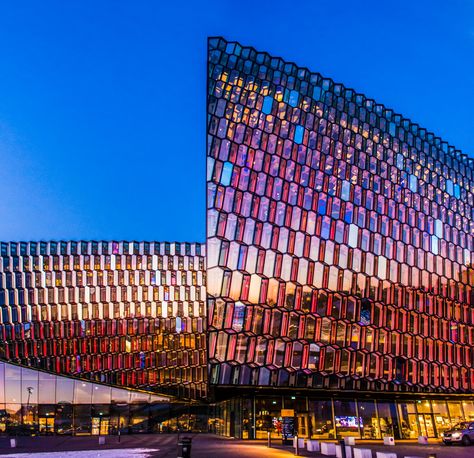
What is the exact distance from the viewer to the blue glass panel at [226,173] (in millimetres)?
37500

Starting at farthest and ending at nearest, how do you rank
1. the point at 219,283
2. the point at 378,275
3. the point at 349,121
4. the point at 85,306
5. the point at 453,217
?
the point at 85,306, the point at 453,217, the point at 349,121, the point at 378,275, the point at 219,283

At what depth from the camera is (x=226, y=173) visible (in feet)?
124

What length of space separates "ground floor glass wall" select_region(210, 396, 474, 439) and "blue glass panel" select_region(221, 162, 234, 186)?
14935 millimetres

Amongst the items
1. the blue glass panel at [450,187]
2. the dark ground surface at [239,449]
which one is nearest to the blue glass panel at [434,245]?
the blue glass panel at [450,187]

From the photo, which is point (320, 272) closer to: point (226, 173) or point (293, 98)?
point (226, 173)

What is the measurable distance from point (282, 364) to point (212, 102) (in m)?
17.7

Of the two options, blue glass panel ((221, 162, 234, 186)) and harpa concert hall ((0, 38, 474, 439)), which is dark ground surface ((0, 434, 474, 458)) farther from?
blue glass panel ((221, 162, 234, 186))

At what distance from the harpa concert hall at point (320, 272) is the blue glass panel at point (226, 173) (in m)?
0.13

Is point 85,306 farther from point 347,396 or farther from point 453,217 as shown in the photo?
point 453,217

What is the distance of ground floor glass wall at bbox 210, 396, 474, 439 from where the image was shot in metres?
40.2

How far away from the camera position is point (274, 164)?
133 feet

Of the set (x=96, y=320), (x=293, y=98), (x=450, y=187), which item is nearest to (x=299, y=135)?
(x=293, y=98)

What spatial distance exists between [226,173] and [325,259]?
357 inches

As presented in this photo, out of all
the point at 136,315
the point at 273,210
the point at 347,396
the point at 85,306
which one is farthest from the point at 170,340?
the point at 273,210
